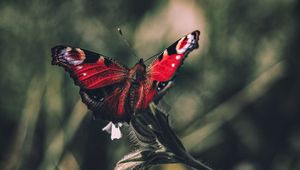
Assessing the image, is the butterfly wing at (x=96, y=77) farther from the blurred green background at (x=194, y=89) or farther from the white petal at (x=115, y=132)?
the blurred green background at (x=194, y=89)

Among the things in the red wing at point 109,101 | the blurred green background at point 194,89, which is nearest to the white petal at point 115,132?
the red wing at point 109,101

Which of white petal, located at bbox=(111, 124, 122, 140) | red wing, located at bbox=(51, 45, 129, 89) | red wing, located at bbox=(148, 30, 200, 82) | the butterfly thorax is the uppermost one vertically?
red wing, located at bbox=(51, 45, 129, 89)

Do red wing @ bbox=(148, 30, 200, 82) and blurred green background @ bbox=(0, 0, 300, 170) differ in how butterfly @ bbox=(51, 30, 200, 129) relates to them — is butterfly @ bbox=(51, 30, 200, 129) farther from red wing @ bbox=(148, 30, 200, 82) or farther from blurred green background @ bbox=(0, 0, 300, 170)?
blurred green background @ bbox=(0, 0, 300, 170)

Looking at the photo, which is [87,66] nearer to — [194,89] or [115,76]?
[115,76]

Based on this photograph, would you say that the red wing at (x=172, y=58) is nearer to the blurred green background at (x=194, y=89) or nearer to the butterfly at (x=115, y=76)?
the butterfly at (x=115, y=76)

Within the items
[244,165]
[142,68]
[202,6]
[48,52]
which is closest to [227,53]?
[202,6]

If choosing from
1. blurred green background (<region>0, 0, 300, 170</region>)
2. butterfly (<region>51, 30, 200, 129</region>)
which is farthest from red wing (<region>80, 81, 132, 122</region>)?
blurred green background (<region>0, 0, 300, 170</region>)

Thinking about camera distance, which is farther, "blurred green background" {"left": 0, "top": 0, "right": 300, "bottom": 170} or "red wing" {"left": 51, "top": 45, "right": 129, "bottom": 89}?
"blurred green background" {"left": 0, "top": 0, "right": 300, "bottom": 170}

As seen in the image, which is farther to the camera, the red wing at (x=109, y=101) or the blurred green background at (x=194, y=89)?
the blurred green background at (x=194, y=89)

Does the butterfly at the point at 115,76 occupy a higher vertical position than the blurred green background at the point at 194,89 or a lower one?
lower

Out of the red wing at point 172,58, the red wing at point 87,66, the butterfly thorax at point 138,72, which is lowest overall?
the red wing at point 172,58
